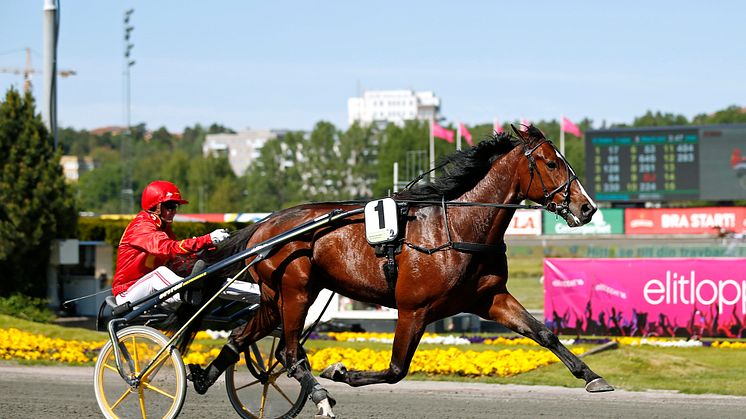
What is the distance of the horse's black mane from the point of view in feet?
23.0

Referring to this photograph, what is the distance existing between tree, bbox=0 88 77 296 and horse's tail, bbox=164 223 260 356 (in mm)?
12692

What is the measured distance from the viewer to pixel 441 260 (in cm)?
668

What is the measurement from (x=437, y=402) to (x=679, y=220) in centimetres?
3734

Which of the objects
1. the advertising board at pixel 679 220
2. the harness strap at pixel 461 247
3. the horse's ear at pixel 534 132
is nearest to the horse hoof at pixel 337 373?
the harness strap at pixel 461 247

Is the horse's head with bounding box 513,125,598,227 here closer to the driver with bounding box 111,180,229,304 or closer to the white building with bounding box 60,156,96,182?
the driver with bounding box 111,180,229,304

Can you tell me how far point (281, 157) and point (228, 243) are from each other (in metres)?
94.3

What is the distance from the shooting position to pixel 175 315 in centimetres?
750

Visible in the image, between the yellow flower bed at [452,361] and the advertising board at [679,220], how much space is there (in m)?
33.3

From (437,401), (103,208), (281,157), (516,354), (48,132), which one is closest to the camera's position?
(437,401)

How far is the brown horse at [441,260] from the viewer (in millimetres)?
6672

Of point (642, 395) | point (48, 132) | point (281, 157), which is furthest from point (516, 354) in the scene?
point (281, 157)

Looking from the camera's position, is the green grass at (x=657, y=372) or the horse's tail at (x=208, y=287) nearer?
the horse's tail at (x=208, y=287)

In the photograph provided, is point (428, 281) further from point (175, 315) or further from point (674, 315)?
point (674, 315)

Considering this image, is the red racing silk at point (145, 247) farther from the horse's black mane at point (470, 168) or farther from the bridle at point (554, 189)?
the bridle at point (554, 189)
